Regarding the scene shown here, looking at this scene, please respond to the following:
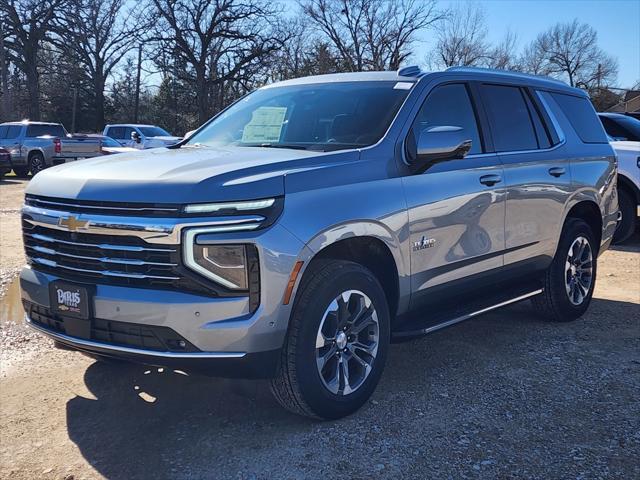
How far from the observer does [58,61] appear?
45250 millimetres

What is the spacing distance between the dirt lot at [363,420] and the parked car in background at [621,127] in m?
6.55

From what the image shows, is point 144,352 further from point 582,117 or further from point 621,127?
point 621,127

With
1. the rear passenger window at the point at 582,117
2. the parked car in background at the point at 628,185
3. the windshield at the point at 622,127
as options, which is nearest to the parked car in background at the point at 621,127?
the windshield at the point at 622,127

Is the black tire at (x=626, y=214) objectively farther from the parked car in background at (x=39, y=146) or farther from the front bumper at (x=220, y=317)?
the parked car in background at (x=39, y=146)

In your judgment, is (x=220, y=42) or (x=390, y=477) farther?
(x=220, y=42)

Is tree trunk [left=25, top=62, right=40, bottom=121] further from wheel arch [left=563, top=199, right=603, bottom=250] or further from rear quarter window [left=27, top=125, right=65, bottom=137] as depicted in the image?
wheel arch [left=563, top=199, right=603, bottom=250]

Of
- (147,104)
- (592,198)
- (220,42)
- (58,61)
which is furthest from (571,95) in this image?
(147,104)

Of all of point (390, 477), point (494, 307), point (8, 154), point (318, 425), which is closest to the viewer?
point (390, 477)

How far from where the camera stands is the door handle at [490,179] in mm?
4477

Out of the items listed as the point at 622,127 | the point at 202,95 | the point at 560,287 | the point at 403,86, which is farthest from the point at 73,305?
the point at 202,95

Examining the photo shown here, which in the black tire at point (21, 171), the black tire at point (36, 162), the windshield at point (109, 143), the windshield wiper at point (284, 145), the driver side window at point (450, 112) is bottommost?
the black tire at point (21, 171)

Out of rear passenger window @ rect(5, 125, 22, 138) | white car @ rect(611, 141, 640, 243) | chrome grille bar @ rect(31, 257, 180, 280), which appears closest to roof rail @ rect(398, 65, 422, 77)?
chrome grille bar @ rect(31, 257, 180, 280)

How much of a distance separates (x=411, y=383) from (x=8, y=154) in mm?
20894

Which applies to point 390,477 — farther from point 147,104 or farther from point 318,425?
point 147,104
